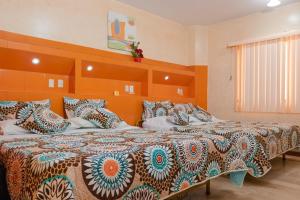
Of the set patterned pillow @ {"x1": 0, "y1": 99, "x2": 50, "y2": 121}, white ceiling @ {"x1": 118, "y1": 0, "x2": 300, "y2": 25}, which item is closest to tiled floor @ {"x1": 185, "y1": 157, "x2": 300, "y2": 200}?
patterned pillow @ {"x1": 0, "y1": 99, "x2": 50, "y2": 121}

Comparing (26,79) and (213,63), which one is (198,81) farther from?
(26,79)

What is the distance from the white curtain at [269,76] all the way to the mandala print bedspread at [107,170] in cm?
272

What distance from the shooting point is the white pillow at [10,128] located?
6.74 feet

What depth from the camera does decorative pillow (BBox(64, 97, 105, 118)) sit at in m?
2.77

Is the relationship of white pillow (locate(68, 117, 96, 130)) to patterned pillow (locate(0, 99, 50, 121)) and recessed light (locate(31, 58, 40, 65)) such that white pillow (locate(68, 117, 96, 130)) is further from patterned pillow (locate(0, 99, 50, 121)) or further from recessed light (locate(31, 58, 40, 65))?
recessed light (locate(31, 58, 40, 65))

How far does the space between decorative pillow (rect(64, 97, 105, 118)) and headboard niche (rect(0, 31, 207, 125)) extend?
101 millimetres

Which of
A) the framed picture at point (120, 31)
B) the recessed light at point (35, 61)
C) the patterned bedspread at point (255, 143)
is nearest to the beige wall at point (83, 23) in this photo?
the framed picture at point (120, 31)

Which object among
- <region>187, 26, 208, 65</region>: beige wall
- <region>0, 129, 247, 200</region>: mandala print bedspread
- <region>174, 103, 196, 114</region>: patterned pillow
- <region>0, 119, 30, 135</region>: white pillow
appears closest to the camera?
<region>0, 129, 247, 200</region>: mandala print bedspread

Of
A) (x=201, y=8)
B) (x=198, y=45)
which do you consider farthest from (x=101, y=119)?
(x=198, y=45)

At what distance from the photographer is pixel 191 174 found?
1604 millimetres

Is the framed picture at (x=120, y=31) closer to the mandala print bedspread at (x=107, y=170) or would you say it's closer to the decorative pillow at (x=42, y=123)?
the decorative pillow at (x=42, y=123)

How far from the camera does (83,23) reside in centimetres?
331

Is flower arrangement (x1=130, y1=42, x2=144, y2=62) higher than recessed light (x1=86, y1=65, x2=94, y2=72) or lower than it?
higher

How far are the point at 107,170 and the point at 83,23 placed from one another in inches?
105
